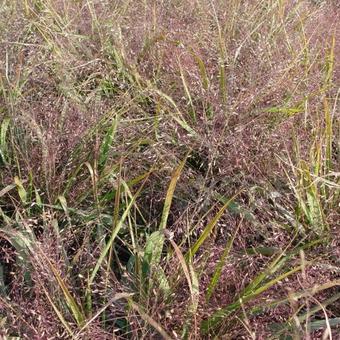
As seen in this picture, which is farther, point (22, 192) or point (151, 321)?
point (22, 192)

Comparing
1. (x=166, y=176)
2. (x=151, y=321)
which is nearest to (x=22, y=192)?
(x=166, y=176)

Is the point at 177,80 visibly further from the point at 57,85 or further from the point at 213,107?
the point at 57,85

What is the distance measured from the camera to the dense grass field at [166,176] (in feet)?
3.34

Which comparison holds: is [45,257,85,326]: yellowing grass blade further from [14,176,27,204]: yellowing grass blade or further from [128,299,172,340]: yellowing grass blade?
[14,176,27,204]: yellowing grass blade

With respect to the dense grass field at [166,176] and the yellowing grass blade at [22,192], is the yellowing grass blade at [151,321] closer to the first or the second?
the dense grass field at [166,176]

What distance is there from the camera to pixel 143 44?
181 centimetres

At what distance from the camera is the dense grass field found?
1017mm

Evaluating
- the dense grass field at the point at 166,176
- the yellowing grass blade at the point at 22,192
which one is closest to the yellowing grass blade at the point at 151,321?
the dense grass field at the point at 166,176

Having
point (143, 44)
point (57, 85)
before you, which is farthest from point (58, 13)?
point (57, 85)

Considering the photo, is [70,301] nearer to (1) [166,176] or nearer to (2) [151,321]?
(2) [151,321]

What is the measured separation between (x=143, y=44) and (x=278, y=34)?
1.50ft

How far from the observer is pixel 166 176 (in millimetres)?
1306

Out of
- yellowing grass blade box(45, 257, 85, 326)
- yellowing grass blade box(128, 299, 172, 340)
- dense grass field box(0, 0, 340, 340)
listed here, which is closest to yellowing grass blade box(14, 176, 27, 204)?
dense grass field box(0, 0, 340, 340)

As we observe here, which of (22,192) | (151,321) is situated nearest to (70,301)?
(151,321)
